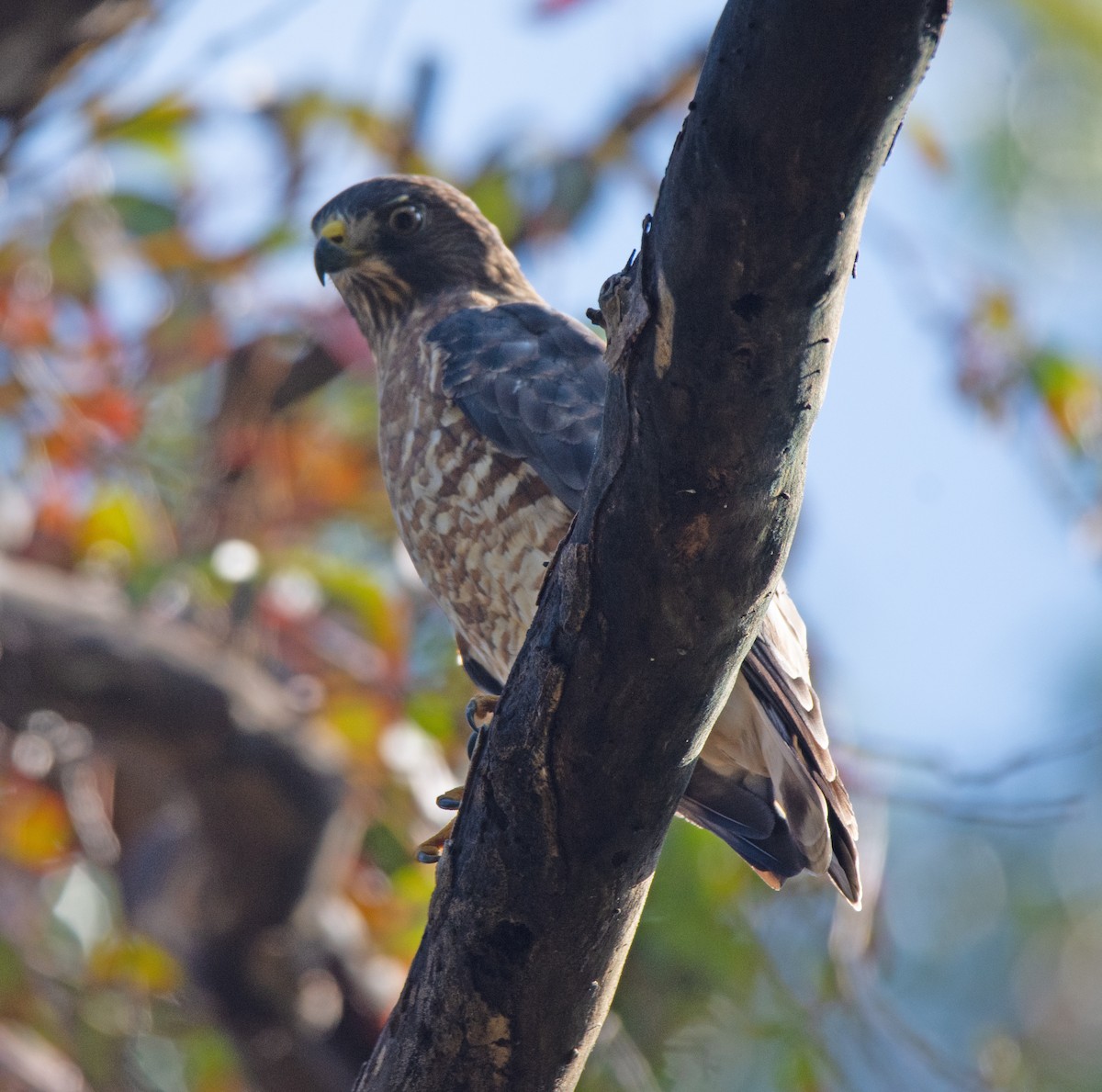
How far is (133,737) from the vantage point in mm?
4418

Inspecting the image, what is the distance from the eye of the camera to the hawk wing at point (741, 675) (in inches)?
99.9

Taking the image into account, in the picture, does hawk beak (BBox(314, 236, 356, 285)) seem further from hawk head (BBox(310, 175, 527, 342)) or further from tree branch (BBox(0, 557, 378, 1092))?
tree branch (BBox(0, 557, 378, 1092))

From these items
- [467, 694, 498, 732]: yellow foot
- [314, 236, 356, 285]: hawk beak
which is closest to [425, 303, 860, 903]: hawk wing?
[467, 694, 498, 732]: yellow foot

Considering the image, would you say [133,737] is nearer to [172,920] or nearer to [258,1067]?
[172,920]

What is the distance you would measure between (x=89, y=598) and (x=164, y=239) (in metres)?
1.46

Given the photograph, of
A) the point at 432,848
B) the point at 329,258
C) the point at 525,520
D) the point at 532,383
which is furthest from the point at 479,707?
the point at 329,258

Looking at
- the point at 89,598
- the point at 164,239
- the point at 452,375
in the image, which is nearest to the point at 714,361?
the point at 452,375

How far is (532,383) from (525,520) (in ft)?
1.02

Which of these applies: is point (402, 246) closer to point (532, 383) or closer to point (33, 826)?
point (532, 383)

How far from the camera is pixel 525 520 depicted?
9.64 feet

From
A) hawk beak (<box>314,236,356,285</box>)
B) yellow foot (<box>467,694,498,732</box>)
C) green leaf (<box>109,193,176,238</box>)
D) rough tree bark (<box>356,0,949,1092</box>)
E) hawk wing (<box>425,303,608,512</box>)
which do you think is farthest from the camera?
green leaf (<box>109,193,176,238</box>)

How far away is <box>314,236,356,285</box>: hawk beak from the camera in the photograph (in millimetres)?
3766

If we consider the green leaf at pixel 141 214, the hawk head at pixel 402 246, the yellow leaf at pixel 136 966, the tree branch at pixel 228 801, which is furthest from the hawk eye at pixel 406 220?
the yellow leaf at pixel 136 966

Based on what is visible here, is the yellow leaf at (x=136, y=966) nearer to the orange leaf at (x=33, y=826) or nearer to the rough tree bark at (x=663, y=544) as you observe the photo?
the orange leaf at (x=33, y=826)
